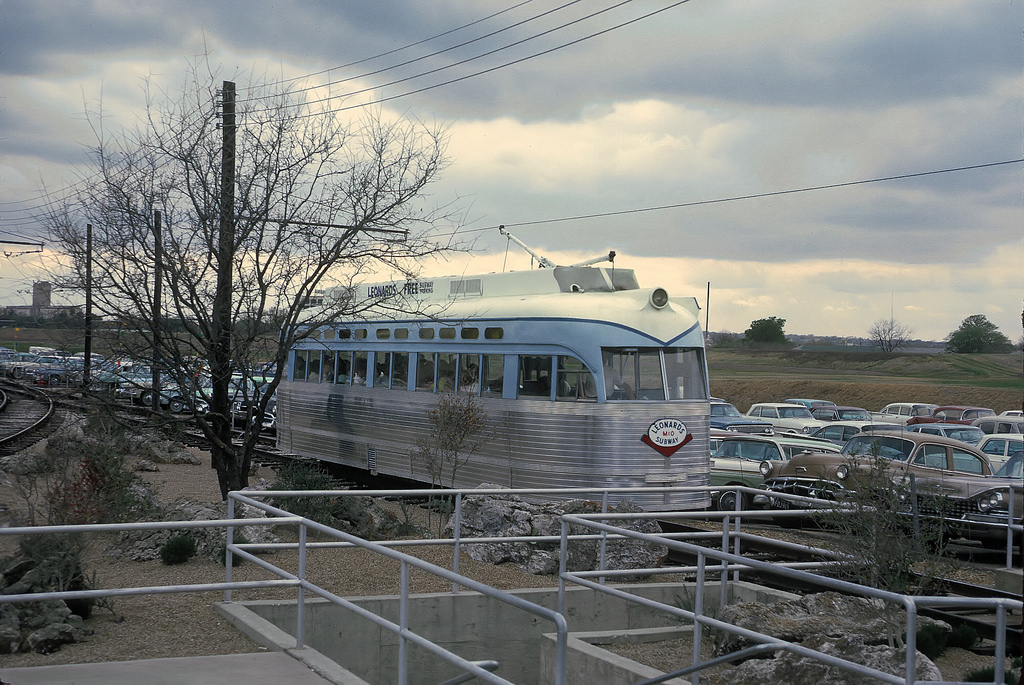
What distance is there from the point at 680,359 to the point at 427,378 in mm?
4750

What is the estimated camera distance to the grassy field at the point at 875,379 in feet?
196

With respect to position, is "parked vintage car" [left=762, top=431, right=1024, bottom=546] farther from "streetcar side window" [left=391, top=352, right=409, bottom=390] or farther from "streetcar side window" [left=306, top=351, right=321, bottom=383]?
"streetcar side window" [left=306, top=351, right=321, bottom=383]

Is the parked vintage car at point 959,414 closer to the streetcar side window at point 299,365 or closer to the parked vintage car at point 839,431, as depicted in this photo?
the parked vintage car at point 839,431

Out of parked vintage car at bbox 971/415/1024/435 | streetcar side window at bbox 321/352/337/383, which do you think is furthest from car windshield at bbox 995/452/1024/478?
parked vintage car at bbox 971/415/1024/435

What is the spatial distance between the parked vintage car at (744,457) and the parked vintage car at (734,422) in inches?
279

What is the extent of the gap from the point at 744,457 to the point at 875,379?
5326 centimetres

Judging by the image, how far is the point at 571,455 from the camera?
54.0 feet

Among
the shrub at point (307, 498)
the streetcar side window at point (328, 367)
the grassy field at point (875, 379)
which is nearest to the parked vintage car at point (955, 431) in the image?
the streetcar side window at point (328, 367)

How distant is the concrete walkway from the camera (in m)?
6.59

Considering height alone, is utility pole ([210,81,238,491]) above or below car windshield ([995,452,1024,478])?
above

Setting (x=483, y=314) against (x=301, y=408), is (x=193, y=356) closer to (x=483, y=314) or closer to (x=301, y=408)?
(x=483, y=314)

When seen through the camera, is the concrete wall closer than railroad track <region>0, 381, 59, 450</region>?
Yes

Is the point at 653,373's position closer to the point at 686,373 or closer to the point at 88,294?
the point at 686,373

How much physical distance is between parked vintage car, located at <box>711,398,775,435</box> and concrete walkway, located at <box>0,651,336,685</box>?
926 inches
